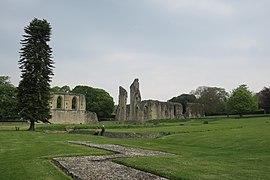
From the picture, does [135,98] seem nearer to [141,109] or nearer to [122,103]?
[141,109]

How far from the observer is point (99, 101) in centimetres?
8994

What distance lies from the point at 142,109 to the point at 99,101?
27.7 metres

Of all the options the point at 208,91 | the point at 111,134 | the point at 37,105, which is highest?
the point at 208,91

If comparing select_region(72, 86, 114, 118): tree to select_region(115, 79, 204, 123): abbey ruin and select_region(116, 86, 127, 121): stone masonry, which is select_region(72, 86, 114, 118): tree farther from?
select_region(116, 86, 127, 121): stone masonry

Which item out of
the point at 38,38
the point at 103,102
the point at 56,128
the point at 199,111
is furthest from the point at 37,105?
the point at 199,111

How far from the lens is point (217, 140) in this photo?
19.6 meters

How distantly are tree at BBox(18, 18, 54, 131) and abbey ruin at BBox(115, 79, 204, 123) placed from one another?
75.8 ft

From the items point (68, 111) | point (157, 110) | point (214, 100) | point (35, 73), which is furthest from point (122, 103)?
point (214, 100)

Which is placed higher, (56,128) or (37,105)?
(37,105)

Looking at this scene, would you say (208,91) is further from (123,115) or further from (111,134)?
(111,134)

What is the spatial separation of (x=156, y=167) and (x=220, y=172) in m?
2.12

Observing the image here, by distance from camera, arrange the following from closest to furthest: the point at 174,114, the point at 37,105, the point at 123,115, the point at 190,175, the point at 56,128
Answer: the point at 190,175 → the point at 37,105 → the point at 56,128 → the point at 123,115 → the point at 174,114

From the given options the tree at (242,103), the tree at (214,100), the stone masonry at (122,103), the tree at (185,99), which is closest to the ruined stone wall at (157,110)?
the stone masonry at (122,103)

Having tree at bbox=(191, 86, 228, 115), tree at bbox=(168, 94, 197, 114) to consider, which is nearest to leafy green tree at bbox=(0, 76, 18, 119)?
tree at bbox=(191, 86, 228, 115)
